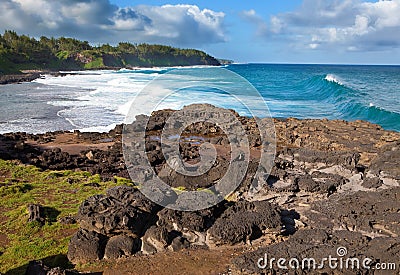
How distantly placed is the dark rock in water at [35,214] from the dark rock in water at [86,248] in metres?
2.25

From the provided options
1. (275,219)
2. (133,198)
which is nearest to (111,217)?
(133,198)

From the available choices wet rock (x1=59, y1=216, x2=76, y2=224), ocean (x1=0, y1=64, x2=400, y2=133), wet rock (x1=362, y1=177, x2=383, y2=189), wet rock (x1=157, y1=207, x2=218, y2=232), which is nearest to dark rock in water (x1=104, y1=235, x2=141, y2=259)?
wet rock (x1=157, y1=207, x2=218, y2=232)

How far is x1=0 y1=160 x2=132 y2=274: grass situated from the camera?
8859 mm

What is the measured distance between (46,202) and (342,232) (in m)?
8.91

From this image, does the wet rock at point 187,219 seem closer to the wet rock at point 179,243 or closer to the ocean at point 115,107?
the wet rock at point 179,243

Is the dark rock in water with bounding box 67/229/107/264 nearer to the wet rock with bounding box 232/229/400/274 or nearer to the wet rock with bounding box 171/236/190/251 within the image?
the wet rock with bounding box 171/236/190/251

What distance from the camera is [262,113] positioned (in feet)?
112

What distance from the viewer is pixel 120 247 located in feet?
28.4

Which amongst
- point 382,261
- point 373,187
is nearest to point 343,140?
point 373,187

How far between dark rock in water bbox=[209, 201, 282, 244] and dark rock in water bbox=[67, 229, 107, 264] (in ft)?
8.48

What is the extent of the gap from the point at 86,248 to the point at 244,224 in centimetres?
368

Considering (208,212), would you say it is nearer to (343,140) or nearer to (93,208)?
(93,208)

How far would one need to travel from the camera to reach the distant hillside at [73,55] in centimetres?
9294

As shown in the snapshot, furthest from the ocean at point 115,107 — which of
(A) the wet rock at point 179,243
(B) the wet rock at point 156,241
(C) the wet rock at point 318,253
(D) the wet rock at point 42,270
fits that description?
(C) the wet rock at point 318,253
